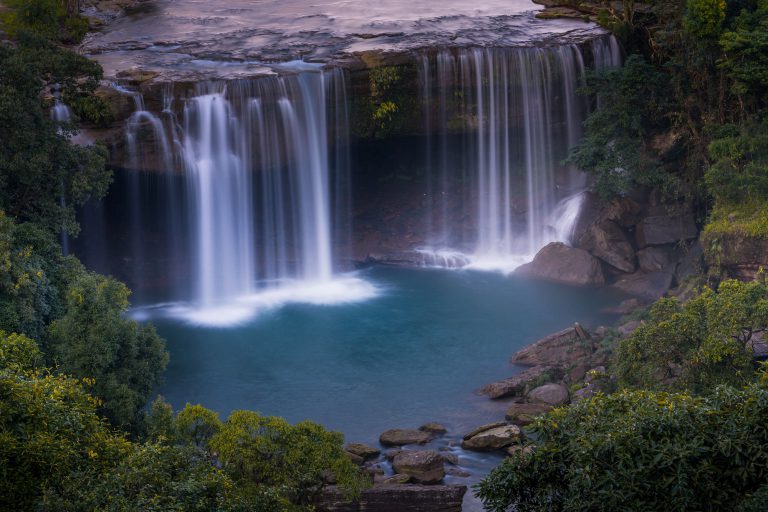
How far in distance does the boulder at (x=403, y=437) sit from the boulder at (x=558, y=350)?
613cm

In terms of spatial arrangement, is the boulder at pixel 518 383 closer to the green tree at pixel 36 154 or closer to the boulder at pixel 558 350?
the boulder at pixel 558 350

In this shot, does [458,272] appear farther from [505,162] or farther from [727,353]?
[727,353]

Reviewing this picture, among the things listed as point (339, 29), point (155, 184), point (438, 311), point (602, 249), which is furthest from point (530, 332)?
point (339, 29)

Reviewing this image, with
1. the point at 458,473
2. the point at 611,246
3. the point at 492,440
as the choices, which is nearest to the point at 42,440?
the point at 458,473

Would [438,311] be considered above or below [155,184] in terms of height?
below

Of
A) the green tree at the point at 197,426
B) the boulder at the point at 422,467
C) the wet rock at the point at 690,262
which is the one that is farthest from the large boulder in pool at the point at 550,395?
the green tree at the point at 197,426

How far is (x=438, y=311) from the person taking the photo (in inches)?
1363

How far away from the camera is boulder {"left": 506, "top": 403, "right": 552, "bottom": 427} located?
24.5 metres

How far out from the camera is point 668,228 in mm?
35812

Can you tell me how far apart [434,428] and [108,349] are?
9.06 m

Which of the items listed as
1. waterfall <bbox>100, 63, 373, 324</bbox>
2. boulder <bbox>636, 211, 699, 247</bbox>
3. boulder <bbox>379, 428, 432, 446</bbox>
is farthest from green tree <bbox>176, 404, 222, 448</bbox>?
boulder <bbox>636, 211, 699, 247</bbox>

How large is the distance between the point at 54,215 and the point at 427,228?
800 inches

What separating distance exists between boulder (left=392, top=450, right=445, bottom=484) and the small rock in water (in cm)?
225

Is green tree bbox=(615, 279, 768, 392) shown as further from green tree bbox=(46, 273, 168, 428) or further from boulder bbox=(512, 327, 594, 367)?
green tree bbox=(46, 273, 168, 428)
